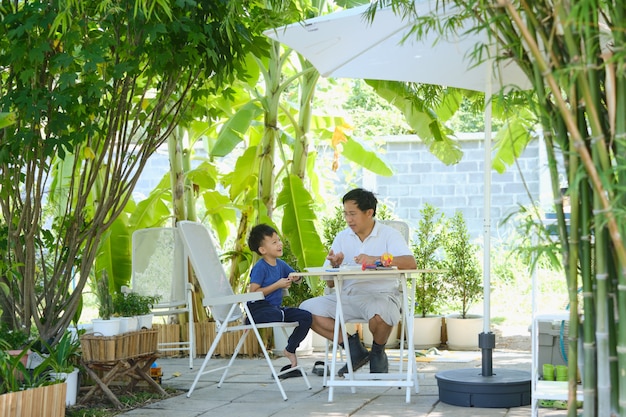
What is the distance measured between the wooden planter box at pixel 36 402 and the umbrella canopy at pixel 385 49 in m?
2.14

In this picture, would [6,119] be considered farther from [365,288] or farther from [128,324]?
[365,288]

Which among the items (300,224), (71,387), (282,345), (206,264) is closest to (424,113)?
(300,224)

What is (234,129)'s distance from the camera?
25.0 feet

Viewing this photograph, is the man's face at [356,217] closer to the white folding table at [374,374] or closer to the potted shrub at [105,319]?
the white folding table at [374,374]

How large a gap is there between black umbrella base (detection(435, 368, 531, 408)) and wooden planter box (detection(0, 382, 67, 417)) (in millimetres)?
2046

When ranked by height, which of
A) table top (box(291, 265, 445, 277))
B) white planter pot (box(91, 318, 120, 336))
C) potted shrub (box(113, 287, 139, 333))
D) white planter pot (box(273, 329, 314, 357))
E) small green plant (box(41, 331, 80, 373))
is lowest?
white planter pot (box(273, 329, 314, 357))

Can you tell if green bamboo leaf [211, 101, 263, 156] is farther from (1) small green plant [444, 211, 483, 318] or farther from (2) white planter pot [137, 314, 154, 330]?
(2) white planter pot [137, 314, 154, 330]

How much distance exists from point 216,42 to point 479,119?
11.3 meters

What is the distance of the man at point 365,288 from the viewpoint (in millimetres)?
5648

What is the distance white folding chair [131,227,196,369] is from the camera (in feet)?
23.0

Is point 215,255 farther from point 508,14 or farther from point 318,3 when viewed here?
point 508,14

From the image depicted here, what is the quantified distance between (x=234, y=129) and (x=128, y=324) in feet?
9.59

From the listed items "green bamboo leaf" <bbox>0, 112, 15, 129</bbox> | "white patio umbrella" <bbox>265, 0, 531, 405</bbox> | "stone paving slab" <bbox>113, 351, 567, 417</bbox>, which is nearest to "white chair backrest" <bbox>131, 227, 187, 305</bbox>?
"stone paving slab" <bbox>113, 351, 567, 417</bbox>

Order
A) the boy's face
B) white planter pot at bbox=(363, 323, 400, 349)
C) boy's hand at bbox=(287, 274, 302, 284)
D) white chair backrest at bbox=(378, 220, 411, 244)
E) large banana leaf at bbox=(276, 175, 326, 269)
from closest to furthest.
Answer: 1. boy's hand at bbox=(287, 274, 302, 284)
2. the boy's face
3. white chair backrest at bbox=(378, 220, 411, 244)
4. large banana leaf at bbox=(276, 175, 326, 269)
5. white planter pot at bbox=(363, 323, 400, 349)
